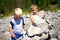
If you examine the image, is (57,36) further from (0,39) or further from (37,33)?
(0,39)

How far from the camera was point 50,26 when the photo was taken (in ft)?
24.6

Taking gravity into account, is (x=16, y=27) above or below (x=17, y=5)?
above

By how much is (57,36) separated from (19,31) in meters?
1.01

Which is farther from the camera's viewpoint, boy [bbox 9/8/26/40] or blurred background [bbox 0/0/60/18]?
blurred background [bbox 0/0/60/18]

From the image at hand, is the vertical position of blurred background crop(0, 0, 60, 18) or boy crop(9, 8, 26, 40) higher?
boy crop(9, 8, 26, 40)

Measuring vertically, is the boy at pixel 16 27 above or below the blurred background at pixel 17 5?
above

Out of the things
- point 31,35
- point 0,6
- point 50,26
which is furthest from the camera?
point 0,6

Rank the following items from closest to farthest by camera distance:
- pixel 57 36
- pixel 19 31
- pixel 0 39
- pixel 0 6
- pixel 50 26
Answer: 1. pixel 19 31
2. pixel 57 36
3. pixel 50 26
4. pixel 0 39
5. pixel 0 6

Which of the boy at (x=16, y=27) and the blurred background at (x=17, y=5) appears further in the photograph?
the blurred background at (x=17, y=5)

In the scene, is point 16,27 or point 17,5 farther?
point 17,5

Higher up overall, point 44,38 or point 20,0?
point 44,38

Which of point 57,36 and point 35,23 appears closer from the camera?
point 57,36

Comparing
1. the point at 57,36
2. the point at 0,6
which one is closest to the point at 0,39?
the point at 57,36

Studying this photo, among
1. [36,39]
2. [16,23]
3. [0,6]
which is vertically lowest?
[0,6]
